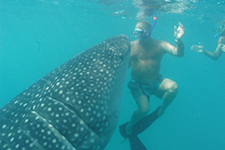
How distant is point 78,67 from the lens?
9.09 ft

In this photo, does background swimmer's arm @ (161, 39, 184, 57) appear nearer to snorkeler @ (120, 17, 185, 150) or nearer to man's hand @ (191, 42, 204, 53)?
snorkeler @ (120, 17, 185, 150)

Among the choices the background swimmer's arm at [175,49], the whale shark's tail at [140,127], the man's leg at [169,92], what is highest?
the background swimmer's arm at [175,49]

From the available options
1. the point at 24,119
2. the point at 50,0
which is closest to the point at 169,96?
the point at 24,119

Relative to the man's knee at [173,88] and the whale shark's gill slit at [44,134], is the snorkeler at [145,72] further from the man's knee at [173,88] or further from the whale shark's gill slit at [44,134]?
the whale shark's gill slit at [44,134]

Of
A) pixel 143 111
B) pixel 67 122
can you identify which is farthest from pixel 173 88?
pixel 67 122

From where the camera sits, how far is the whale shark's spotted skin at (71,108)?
2.03 m

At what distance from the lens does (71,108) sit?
2.24 m

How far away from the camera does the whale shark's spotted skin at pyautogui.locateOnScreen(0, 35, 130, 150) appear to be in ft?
6.66

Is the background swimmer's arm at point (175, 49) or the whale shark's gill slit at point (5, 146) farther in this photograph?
the background swimmer's arm at point (175, 49)

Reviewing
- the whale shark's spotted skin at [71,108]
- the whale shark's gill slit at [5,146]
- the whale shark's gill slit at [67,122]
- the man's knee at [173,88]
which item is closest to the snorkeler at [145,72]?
the man's knee at [173,88]

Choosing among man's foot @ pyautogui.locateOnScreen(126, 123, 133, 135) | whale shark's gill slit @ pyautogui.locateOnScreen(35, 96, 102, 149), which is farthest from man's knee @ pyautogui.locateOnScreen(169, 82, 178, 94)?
whale shark's gill slit @ pyautogui.locateOnScreen(35, 96, 102, 149)

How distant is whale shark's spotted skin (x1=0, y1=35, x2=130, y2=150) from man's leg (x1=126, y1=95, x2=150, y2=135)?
1.85 meters

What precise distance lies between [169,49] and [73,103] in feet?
13.5

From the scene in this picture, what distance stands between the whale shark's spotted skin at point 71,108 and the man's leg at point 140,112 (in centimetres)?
185
